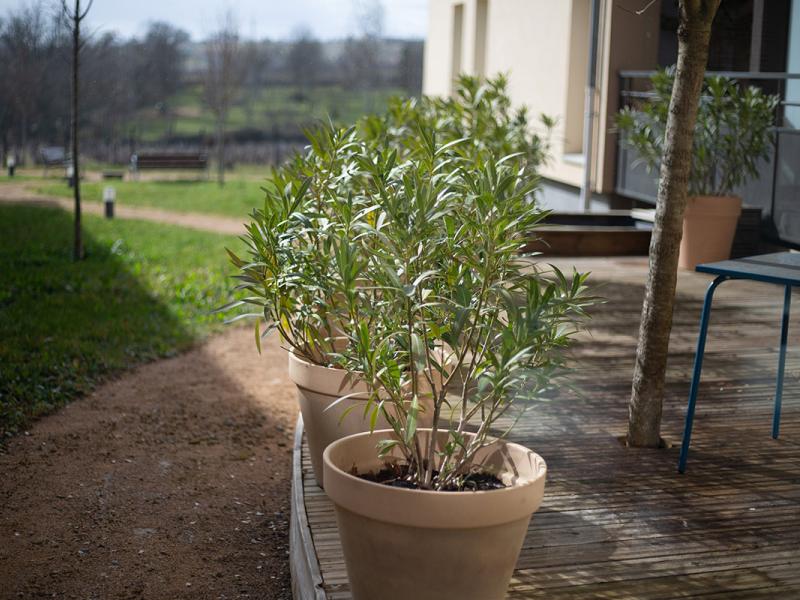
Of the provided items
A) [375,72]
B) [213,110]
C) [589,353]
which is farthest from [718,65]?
[375,72]

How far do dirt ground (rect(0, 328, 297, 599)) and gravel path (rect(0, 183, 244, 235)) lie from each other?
7.85m

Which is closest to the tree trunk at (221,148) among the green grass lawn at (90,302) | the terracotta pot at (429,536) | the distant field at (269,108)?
the distant field at (269,108)

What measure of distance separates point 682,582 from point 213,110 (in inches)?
761

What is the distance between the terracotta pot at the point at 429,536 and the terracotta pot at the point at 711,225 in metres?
5.19

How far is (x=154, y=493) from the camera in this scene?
4.12 m

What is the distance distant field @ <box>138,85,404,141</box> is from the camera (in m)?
20.0

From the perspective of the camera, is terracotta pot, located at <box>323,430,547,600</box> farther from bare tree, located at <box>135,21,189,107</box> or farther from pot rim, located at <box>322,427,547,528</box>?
bare tree, located at <box>135,21,189,107</box>

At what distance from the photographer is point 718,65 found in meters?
8.62

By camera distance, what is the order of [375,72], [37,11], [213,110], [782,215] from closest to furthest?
[782,215] → [37,11] → [213,110] → [375,72]

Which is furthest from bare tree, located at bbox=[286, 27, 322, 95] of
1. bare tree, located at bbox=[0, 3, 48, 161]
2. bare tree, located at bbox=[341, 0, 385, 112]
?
bare tree, located at bbox=[0, 3, 48, 161]

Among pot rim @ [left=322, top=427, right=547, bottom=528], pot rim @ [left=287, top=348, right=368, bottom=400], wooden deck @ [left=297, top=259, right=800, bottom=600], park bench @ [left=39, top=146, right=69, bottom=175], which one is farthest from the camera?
park bench @ [left=39, top=146, right=69, bottom=175]

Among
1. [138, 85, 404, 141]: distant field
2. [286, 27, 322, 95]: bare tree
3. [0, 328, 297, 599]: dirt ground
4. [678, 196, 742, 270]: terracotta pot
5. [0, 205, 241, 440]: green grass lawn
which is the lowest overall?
[0, 328, 297, 599]: dirt ground

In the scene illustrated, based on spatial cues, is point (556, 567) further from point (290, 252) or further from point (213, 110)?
point (213, 110)

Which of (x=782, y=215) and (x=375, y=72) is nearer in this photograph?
(x=782, y=215)
